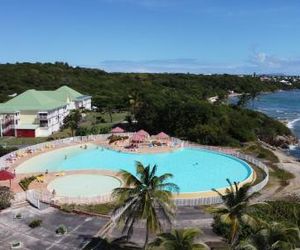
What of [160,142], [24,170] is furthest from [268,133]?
[24,170]

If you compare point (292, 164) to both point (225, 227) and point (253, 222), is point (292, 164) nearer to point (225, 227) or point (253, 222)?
point (225, 227)

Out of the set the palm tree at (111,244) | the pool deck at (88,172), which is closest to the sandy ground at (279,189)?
the pool deck at (88,172)

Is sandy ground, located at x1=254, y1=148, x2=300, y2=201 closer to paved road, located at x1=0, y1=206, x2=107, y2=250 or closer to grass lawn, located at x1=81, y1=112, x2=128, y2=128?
paved road, located at x1=0, y1=206, x2=107, y2=250

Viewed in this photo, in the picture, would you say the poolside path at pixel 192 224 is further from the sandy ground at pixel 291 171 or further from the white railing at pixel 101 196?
the sandy ground at pixel 291 171

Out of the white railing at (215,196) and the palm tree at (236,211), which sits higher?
the palm tree at (236,211)

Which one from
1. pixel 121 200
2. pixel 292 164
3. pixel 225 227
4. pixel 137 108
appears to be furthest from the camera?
pixel 137 108

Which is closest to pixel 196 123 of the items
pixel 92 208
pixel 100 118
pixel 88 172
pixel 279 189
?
pixel 88 172

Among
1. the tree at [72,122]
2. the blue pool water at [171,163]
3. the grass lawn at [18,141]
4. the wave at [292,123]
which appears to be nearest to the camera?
the blue pool water at [171,163]
